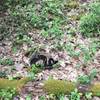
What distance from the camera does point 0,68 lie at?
6.39 m

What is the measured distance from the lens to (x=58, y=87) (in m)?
5.34

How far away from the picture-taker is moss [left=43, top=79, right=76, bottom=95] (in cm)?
528

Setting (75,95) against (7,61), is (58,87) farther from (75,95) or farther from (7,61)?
(7,61)

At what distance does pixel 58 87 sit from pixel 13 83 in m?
0.85

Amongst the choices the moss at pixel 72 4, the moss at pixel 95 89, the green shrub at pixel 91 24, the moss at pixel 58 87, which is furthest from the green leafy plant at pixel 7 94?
the moss at pixel 72 4

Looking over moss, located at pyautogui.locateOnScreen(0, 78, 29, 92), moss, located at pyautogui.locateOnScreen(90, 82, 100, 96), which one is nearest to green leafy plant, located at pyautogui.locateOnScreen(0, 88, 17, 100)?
moss, located at pyautogui.locateOnScreen(0, 78, 29, 92)

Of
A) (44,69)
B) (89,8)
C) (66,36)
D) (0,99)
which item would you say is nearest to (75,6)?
(89,8)

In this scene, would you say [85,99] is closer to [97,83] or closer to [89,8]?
[97,83]

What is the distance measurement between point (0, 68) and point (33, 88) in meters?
1.28

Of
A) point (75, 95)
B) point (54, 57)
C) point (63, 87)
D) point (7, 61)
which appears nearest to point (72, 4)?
point (54, 57)

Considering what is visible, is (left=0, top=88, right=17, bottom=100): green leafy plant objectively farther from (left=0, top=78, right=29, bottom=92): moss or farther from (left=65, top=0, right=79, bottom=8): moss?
(left=65, top=0, right=79, bottom=8): moss

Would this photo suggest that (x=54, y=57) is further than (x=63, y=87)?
Yes

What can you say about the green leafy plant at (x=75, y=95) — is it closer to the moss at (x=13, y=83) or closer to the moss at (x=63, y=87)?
the moss at (x=63, y=87)

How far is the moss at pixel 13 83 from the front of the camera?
536 cm
